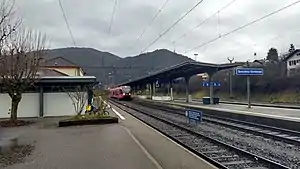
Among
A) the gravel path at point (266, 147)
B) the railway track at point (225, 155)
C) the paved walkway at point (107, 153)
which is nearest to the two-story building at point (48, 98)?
the paved walkway at point (107, 153)

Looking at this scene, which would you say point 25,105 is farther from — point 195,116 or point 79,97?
point 195,116

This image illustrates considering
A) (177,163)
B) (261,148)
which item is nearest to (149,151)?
(177,163)

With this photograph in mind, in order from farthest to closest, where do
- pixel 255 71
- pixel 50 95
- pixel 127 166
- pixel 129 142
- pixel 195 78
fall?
pixel 195 78
pixel 255 71
pixel 50 95
pixel 129 142
pixel 127 166

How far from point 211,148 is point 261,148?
1827 millimetres

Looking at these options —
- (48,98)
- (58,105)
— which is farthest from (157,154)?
(48,98)

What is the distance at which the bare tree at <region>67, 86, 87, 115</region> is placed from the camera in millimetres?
26609

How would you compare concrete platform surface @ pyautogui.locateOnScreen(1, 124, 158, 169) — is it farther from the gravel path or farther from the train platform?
the gravel path

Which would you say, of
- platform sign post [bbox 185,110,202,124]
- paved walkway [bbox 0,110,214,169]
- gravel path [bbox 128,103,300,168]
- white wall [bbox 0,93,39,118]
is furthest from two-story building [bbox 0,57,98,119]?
gravel path [bbox 128,103,300,168]

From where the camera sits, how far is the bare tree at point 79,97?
2661 centimetres

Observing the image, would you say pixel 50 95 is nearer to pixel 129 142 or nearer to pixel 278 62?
pixel 129 142

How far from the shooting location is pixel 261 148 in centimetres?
1283

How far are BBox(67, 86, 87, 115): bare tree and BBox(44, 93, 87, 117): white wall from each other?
2.05ft

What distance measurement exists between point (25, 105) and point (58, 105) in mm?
2640

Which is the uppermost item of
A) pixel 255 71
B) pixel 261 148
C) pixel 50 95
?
pixel 255 71
